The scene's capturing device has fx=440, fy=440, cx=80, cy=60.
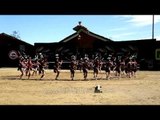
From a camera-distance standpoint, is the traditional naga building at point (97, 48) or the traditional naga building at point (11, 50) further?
the traditional naga building at point (11, 50)

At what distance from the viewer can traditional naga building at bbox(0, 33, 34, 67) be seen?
203ft

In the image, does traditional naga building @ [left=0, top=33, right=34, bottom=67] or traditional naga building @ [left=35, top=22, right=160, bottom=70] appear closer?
traditional naga building @ [left=35, top=22, right=160, bottom=70]

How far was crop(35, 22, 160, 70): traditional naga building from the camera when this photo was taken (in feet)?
178

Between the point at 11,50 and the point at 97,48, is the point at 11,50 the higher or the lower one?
the lower one

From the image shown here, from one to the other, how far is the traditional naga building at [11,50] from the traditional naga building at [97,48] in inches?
176

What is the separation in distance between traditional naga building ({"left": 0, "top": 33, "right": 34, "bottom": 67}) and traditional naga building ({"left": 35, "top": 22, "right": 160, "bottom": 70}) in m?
4.47

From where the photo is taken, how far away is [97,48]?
58.8 m

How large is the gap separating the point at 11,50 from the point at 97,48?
43.5ft

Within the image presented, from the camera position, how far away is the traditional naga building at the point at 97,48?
2133 inches
